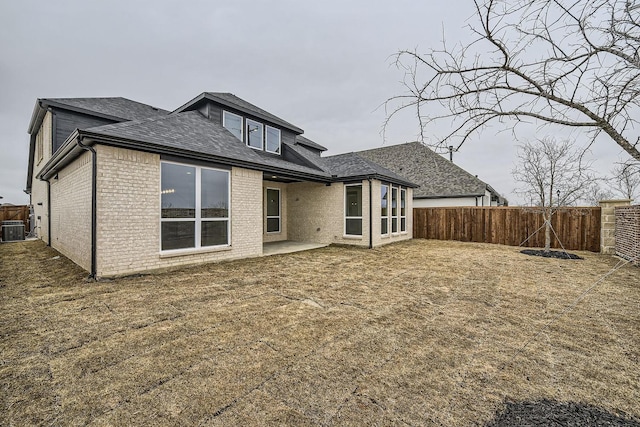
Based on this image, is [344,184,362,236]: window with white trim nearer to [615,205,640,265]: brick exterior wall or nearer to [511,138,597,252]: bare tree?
[511,138,597,252]: bare tree

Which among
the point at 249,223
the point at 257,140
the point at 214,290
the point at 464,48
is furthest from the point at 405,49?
the point at 257,140

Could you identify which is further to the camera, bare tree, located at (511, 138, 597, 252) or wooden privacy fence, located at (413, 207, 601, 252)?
wooden privacy fence, located at (413, 207, 601, 252)

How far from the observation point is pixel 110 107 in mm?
11656

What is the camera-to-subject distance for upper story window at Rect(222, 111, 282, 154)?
406 inches

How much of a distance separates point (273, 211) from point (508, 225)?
11.1 m

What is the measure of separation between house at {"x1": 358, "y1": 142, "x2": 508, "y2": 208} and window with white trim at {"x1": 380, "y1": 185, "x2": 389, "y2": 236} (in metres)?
4.71

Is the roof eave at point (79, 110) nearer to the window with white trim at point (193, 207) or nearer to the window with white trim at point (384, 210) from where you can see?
the window with white trim at point (193, 207)

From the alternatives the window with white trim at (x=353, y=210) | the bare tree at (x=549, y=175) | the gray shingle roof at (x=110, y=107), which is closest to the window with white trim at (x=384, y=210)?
the window with white trim at (x=353, y=210)

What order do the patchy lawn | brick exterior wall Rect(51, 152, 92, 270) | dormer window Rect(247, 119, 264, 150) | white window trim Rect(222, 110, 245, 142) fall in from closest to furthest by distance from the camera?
the patchy lawn → brick exterior wall Rect(51, 152, 92, 270) → white window trim Rect(222, 110, 245, 142) → dormer window Rect(247, 119, 264, 150)

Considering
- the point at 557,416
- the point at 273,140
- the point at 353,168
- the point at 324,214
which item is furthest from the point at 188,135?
the point at 557,416

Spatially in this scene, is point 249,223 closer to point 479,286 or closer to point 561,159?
point 479,286

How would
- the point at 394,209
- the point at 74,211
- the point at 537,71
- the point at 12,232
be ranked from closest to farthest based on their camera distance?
the point at 537,71, the point at 74,211, the point at 394,209, the point at 12,232

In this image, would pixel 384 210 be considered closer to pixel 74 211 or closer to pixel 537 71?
pixel 537 71

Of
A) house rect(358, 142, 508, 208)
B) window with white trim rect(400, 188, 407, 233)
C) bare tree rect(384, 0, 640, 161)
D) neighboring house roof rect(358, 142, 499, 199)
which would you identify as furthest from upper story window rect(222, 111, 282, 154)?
bare tree rect(384, 0, 640, 161)
